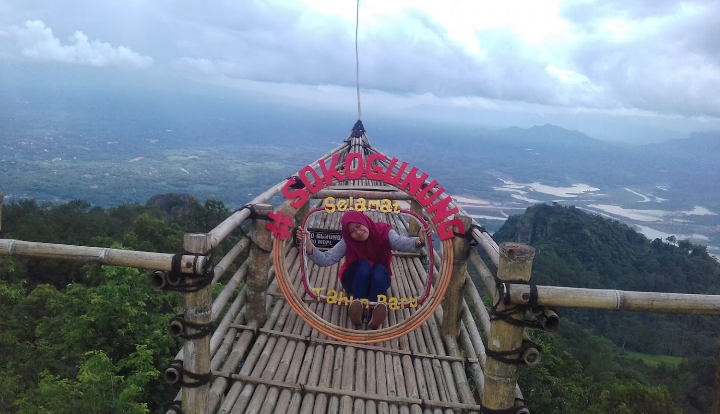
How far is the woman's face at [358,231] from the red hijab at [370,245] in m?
0.03

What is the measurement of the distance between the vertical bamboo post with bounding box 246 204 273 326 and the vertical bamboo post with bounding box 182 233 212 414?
946mm

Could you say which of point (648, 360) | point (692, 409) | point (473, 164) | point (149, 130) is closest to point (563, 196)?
point (473, 164)

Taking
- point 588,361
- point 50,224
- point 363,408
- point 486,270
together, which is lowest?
point 588,361

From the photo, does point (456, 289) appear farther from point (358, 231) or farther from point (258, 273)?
point (258, 273)

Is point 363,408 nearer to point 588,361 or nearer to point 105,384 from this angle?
point 105,384

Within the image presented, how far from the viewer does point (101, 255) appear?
2.07 metres

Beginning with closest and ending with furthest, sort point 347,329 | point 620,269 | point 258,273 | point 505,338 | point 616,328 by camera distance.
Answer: point 505,338
point 347,329
point 258,273
point 616,328
point 620,269

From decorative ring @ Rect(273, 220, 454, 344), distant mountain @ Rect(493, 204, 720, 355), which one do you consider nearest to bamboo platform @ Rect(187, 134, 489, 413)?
decorative ring @ Rect(273, 220, 454, 344)

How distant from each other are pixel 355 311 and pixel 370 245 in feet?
1.49

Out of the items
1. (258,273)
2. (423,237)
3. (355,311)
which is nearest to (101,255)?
(258,273)

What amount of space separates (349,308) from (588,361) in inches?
600

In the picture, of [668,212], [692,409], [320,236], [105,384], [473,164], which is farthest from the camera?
[473,164]

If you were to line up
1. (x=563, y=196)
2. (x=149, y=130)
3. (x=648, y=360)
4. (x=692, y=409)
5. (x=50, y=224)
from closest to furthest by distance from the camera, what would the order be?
1. (x=692, y=409)
2. (x=50, y=224)
3. (x=648, y=360)
4. (x=563, y=196)
5. (x=149, y=130)

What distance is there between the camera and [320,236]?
156 inches
